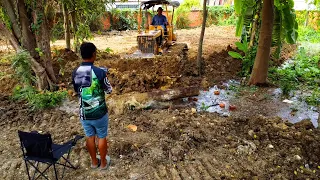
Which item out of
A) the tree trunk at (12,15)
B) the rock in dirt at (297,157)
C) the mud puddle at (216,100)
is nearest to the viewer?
the rock in dirt at (297,157)

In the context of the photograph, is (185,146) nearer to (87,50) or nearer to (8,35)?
(87,50)

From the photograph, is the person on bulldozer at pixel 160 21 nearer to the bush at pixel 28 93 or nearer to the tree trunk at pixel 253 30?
the tree trunk at pixel 253 30

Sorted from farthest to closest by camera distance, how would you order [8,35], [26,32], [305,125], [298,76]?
[298,76] → [26,32] → [8,35] → [305,125]

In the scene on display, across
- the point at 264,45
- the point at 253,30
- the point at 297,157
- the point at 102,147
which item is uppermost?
the point at 253,30

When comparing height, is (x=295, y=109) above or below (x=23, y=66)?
below

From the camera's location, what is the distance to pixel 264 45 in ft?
23.8

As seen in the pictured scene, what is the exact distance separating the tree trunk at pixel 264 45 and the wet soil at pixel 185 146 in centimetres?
253

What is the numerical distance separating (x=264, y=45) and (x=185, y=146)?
441cm

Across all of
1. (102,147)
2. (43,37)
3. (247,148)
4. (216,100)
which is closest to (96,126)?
(102,147)

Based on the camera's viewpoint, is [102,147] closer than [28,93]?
Yes

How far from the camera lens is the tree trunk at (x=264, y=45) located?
22.7 feet

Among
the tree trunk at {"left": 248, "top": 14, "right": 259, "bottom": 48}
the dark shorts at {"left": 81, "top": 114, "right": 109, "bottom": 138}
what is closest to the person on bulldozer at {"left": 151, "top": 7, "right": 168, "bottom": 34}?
the tree trunk at {"left": 248, "top": 14, "right": 259, "bottom": 48}

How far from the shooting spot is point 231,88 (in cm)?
766

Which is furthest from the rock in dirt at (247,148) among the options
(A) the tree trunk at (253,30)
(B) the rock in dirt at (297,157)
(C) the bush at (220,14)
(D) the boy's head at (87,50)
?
(C) the bush at (220,14)
